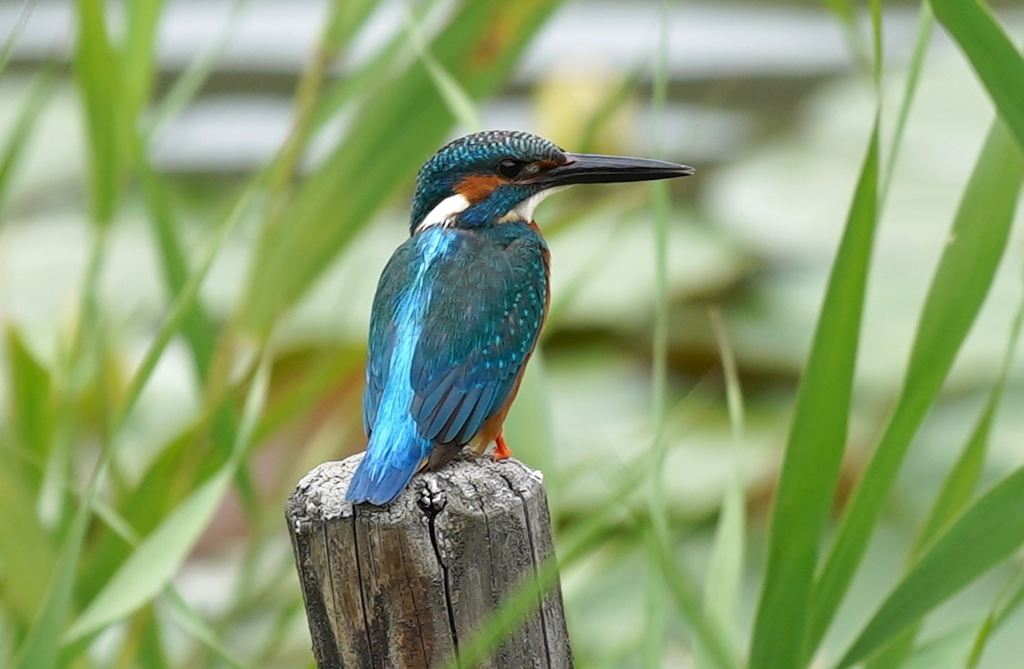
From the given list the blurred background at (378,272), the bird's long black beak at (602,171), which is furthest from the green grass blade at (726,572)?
the bird's long black beak at (602,171)

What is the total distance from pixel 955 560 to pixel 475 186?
0.90m

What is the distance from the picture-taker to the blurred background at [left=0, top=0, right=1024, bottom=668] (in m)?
2.23

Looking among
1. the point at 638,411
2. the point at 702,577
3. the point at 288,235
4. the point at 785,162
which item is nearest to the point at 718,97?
the point at 785,162

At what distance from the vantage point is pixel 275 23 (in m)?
8.40

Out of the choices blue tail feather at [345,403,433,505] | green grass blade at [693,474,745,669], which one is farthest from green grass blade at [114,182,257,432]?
green grass blade at [693,474,745,669]

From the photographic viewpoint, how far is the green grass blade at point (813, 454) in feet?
5.35

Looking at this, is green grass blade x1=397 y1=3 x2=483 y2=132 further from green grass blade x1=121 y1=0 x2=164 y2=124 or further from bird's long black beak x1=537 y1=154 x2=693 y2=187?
green grass blade x1=121 y1=0 x2=164 y2=124

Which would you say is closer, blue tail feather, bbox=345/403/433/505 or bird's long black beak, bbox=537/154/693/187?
blue tail feather, bbox=345/403/433/505

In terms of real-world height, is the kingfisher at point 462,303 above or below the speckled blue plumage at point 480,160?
below

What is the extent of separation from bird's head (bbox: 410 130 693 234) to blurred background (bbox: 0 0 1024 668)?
0.24 feet

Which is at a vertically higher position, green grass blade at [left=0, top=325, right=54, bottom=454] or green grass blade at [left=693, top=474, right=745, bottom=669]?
green grass blade at [left=0, top=325, right=54, bottom=454]

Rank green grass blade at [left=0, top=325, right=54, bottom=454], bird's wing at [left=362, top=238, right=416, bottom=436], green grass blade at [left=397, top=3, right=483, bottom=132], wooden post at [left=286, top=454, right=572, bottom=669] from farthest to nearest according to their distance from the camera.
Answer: green grass blade at [left=0, top=325, right=54, bottom=454] → green grass blade at [left=397, top=3, right=483, bottom=132] → bird's wing at [left=362, top=238, right=416, bottom=436] → wooden post at [left=286, top=454, right=572, bottom=669]

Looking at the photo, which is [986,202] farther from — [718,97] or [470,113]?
[718,97]

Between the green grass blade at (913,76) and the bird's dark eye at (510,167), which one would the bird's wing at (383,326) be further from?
the green grass blade at (913,76)
